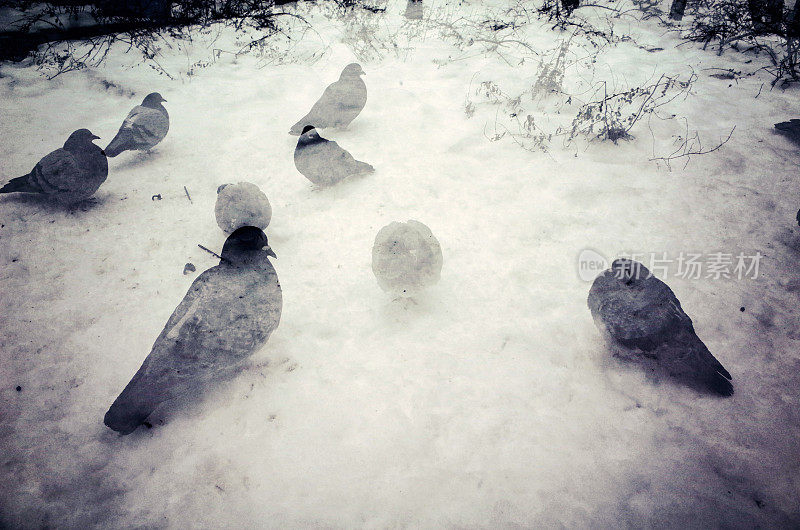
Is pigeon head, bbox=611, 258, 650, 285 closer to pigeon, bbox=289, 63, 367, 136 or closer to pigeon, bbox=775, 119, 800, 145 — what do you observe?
pigeon, bbox=289, 63, 367, 136

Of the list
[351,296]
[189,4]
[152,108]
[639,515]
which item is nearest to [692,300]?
[639,515]

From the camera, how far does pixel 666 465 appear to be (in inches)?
67.5

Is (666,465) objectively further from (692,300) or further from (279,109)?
(279,109)

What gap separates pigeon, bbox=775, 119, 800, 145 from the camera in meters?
3.65

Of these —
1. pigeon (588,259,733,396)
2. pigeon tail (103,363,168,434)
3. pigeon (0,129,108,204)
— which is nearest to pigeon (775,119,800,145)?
pigeon (588,259,733,396)

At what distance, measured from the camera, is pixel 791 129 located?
3674mm

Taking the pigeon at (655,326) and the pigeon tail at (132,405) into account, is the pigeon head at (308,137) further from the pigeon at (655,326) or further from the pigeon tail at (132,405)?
the pigeon at (655,326)

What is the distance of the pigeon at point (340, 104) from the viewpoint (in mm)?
4043

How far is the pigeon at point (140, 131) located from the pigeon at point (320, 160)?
1708 millimetres

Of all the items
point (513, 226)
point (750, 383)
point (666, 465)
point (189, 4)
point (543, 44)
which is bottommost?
point (666, 465)

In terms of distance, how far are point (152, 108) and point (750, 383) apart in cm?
565

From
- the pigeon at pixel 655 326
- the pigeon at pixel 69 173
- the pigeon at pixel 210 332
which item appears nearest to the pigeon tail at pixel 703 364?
the pigeon at pixel 655 326

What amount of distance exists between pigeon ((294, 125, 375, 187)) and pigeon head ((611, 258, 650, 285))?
7.93 feet

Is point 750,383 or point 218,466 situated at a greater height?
point 750,383
